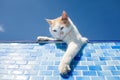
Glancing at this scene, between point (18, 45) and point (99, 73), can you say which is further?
point (18, 45)

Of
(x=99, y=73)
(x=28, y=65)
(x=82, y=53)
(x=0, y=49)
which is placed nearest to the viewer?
(x=99, y=73)

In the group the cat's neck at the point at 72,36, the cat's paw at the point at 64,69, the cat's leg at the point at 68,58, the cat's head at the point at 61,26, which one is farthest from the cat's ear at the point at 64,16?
the cat's paw at the point at 64,69

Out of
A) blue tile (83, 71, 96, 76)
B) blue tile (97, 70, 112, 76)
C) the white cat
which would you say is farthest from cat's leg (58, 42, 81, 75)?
blue tile (97, 70, 112, 76)

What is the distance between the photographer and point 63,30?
232 centimetres

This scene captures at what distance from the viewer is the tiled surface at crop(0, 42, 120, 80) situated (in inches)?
76.6

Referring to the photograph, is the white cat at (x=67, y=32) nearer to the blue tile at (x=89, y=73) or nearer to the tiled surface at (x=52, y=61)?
the tiled surface at (x=52, y=61)

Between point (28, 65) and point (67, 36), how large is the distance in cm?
49

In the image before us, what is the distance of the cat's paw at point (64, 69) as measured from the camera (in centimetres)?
192

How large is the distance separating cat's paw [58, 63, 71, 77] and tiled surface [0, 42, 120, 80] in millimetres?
35

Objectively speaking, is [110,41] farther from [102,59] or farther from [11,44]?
[11,44]

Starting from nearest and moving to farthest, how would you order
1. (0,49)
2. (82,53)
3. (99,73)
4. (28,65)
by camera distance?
(99,73)
(28,65)
(82,53)
(0,49)

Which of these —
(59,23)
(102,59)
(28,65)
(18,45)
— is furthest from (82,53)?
(18,45)

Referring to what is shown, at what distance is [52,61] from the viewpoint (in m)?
2.15


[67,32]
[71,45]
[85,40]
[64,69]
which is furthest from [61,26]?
[64,69]
